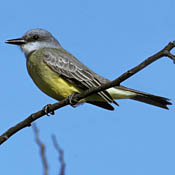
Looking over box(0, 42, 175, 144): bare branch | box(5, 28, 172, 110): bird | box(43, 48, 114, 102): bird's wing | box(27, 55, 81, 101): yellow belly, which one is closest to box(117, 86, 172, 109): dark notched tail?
box(5, 28, 172, 110): bird

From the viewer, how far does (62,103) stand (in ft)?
19.3

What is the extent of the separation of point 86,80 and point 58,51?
1.36 metres

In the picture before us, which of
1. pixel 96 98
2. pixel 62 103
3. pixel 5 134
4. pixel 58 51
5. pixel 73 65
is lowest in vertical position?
pixel 5 134

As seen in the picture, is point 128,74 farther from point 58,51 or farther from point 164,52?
point 58,51

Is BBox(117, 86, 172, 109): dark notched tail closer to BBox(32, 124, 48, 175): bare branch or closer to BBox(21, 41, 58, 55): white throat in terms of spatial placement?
BBox(21, 41, 58, 55): white throat

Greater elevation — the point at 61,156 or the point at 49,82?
the point at 49,82

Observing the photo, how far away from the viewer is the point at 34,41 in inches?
349

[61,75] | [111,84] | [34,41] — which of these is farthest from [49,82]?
[111,84]

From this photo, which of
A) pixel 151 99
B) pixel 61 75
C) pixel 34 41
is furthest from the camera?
pixel 34 41

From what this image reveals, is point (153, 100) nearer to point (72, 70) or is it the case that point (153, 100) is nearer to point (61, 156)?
point (72, 70)

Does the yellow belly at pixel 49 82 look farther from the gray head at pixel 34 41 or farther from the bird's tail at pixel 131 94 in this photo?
the bird's tail at pixel 131 94

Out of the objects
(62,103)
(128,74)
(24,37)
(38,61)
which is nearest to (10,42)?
(24,37)

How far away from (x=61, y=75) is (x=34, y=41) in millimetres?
1510

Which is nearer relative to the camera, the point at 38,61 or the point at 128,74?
the point at 128,74
